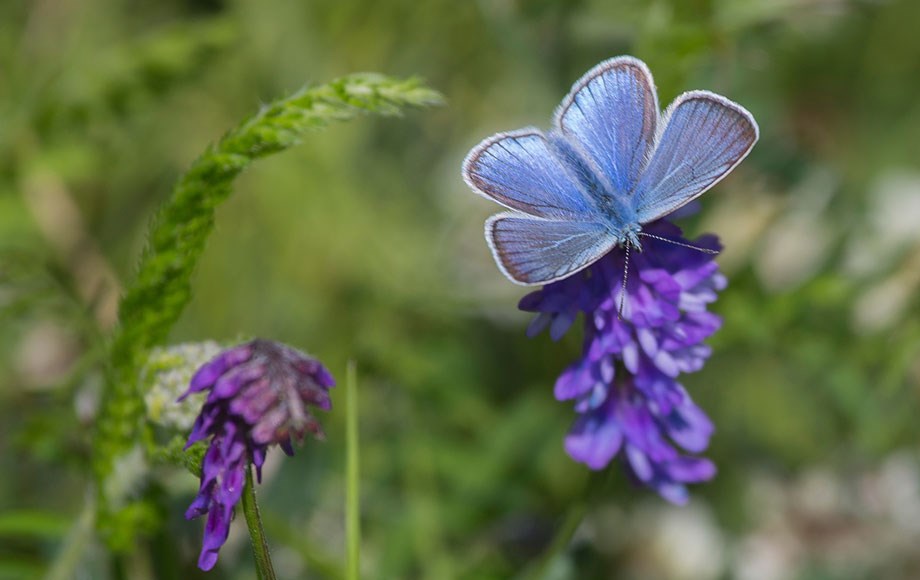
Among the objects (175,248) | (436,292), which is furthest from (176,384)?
(436,292)

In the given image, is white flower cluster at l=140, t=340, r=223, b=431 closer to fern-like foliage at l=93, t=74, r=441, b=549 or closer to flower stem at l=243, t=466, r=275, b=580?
fern-like foliage at l=93, t=74, r=441, b=549

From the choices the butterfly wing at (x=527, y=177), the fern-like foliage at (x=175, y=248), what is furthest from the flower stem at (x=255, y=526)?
the butterfly wing at (x=527, y=177)

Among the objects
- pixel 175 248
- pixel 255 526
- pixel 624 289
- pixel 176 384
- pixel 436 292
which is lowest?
pixel 255 526

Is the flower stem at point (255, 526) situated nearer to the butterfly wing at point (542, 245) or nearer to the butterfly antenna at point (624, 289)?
the butterfly wing at point (542, 245)

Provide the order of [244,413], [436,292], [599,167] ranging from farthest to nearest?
[436,292] → [599,167] → [244,413]

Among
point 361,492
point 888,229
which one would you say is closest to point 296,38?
Answer: point 361,492

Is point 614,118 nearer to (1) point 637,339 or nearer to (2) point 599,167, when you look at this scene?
(2) point 599,167

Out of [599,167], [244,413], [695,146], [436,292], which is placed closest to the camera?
[244,413]
